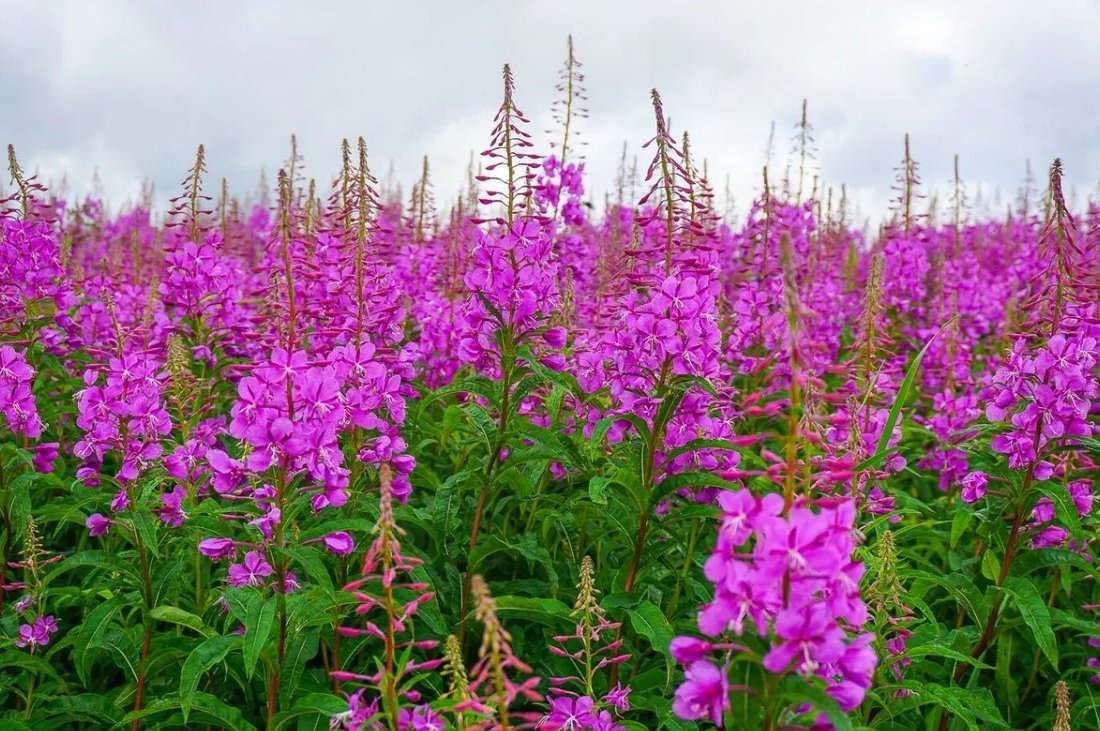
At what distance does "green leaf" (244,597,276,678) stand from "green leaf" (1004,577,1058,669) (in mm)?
2986

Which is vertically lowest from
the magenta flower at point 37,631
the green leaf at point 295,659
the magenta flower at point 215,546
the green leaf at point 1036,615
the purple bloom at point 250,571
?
the magenta flower at point 37,631

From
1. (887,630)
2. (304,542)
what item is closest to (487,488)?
(304,542)

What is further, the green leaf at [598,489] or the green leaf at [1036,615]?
the green leaf at [1036,615]

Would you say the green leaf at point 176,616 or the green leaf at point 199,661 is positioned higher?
the green leaf at point 176,616

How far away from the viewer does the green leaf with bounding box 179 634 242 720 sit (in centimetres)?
274

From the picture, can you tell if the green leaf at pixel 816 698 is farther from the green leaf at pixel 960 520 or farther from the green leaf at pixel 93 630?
the green leaf at pixel 93 630

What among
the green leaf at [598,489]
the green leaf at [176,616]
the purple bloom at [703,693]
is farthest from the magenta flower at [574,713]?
the green leaf at [176,616]

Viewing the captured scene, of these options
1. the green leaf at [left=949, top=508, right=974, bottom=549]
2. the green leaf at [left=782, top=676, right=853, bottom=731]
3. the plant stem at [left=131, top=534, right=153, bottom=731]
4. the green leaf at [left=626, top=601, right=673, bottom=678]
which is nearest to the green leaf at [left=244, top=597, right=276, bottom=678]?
the plant stem at [left=131, top=534, right=153, bottom=731]

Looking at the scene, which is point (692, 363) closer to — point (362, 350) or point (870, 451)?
point (362, 350)

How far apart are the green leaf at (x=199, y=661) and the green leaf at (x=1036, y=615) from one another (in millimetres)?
3157

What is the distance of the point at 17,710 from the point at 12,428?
139 centimetres

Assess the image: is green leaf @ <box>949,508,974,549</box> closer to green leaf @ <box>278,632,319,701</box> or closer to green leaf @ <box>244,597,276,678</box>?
green leaf @ <box>278,632,319,701</box>

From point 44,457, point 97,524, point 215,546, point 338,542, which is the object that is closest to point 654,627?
point 338,542

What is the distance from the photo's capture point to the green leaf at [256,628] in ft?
8.48
